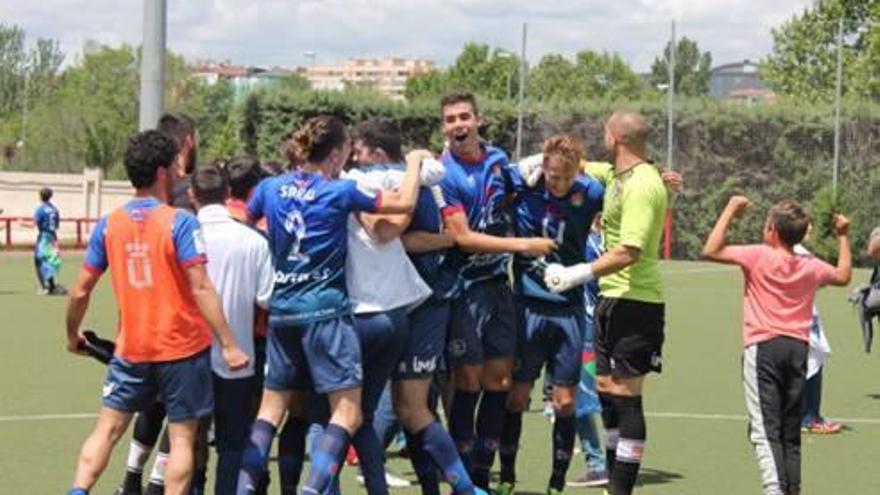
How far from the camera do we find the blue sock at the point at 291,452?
9031 mm

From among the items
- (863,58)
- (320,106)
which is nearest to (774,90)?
(863,58)

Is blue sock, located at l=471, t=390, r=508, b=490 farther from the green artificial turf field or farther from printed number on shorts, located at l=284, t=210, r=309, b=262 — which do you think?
printed number on shorts, located at l=284, t=210, r=309, b=262

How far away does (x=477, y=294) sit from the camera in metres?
9.41

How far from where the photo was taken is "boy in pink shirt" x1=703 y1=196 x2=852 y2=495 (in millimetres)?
9570

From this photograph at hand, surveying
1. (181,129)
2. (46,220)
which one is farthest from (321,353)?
(46,220)

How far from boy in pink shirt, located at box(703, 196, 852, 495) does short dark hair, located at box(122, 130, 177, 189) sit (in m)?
2.99

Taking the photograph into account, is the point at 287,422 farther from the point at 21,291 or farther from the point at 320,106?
the point at 320,106

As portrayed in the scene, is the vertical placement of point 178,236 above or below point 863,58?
below

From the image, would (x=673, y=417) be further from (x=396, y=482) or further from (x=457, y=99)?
(x=457, y=99)

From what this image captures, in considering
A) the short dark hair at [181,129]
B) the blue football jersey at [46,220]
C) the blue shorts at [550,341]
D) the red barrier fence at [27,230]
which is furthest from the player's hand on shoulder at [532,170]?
the red barrier fence at [27,230]

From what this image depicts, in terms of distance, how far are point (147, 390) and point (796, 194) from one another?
3609 cm

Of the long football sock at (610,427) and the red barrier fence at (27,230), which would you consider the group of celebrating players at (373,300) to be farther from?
the red barrier fence at (27,230)

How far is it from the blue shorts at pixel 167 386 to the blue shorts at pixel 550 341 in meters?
2.04

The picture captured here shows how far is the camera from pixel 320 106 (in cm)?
4903
